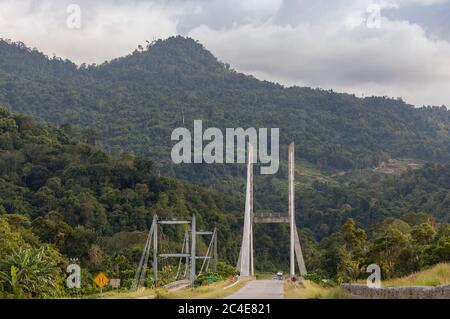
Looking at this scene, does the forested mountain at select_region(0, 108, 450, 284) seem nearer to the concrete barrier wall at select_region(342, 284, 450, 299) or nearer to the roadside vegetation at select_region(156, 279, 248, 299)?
the roadside vegetation at select_region(156, 279, 248, 299)

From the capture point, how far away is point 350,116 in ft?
550

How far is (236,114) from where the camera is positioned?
150625 millimetres

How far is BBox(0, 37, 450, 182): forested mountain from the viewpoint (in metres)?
137

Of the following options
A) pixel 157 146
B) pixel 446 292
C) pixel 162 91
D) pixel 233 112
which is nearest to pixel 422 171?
pixel 157 146

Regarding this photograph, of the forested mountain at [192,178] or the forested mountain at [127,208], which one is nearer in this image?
the forested mountain at [192,178]

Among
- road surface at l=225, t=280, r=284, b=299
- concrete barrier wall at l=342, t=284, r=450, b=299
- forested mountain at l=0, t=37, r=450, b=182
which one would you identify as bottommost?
road surface at l=225, t=280, r=284, b=299

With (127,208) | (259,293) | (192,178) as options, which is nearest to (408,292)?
(259,293)

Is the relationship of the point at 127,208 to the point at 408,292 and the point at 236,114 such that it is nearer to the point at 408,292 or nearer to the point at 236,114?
the point at 408,292

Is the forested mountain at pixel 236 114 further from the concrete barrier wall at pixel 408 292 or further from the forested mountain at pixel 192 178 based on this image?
the concrete barrier wall at pixel 408 292

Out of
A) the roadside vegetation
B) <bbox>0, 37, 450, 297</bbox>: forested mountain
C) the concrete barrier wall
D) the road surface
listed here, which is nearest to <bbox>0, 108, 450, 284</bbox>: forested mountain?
<bbox>0, 37, 450, 297</bbox>: forested mountain

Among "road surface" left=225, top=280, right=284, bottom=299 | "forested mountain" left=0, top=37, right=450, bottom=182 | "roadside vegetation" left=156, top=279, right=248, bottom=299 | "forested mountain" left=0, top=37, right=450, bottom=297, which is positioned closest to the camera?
"roadside vegetation" left=156, top=279, right=248, bottom=299

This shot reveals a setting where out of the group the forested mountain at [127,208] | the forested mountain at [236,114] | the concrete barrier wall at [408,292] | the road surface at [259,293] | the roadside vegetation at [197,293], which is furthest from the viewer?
the forested mountain at [236,114]

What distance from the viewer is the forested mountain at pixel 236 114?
13712cm

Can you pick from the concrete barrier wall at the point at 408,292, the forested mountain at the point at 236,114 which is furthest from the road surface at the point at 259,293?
the forested mountain at the point at 236,114
